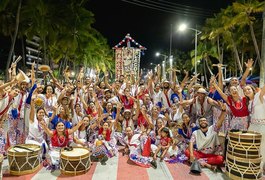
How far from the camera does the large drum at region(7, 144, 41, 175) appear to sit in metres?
5.38

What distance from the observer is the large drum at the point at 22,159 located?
538 cm

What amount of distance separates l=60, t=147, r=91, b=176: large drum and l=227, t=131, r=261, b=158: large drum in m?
3.14

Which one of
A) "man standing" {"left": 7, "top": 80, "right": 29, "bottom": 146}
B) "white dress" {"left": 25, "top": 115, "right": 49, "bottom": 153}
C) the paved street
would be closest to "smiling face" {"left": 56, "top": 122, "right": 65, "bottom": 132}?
"white dress" {"left": 25, "top": 115, "right": 49, "bottom": 153}

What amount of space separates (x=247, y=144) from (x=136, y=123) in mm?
3722

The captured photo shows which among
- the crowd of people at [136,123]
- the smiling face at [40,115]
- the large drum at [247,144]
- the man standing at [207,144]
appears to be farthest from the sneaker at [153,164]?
the smiling face at [40,115]

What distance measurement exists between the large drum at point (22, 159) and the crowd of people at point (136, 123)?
0.52 metres

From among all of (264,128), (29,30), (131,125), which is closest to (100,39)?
(29,30)

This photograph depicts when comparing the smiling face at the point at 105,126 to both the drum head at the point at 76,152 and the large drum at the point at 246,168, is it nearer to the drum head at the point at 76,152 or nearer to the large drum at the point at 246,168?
the drum head at the point at 76,152

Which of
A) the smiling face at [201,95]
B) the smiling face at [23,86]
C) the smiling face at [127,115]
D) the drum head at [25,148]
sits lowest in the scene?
the drum head at [25,148]

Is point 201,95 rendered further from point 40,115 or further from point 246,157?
point 40,115

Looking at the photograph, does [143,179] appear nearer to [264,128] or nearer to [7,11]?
[264,128]

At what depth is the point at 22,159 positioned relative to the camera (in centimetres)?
542

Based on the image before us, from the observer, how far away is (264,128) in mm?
5512

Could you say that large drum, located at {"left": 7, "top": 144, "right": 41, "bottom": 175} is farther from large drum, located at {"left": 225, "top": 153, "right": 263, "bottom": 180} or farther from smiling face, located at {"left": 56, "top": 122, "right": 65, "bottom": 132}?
large drum, located at {"left": 225, "top": 153, "right": 263, "bottom": 180}
